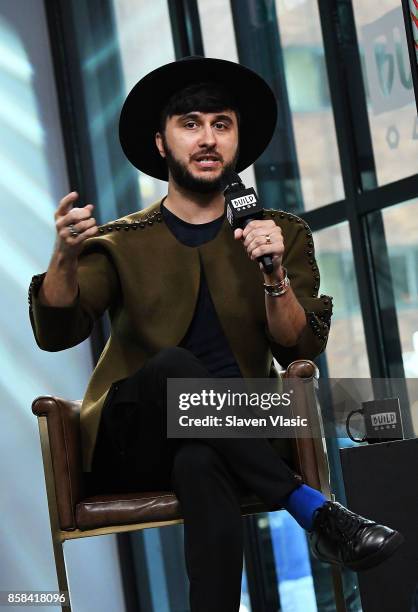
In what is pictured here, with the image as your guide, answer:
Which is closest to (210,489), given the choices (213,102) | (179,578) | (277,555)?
(213,102)

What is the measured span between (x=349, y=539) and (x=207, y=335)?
25.1 inches

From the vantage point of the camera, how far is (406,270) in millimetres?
2957

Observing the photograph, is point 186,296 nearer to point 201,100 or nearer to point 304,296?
point 304,296

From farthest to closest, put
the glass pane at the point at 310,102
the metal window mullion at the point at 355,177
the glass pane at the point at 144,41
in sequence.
A: the glass pane at the point at 144,41, the glass pane at the point at 310,102, the metal window mullion at the point at 355,177

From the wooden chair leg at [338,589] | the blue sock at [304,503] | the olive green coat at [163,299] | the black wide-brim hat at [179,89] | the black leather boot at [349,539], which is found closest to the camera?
the black leather boot at [349,539]

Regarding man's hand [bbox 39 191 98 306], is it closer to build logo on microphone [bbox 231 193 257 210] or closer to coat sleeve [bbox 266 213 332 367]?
build logo on microphone [bbox 231 193 257 210]

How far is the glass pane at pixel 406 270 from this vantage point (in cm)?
292

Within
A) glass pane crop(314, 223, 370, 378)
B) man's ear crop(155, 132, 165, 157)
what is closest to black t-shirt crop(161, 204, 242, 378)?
man's ear crop(155, 132, 165, 157)

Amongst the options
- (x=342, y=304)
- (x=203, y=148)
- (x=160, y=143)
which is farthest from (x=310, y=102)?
(x=203, y=148)

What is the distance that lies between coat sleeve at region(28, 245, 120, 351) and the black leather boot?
2.27ft

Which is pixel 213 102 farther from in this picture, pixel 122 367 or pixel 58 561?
pixel 58 561

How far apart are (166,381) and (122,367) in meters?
0.35

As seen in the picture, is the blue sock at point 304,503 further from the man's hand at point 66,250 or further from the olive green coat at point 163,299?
the man's hand at point 66,250

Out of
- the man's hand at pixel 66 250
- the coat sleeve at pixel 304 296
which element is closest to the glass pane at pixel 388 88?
the coat sleeve at pixel 304 296
